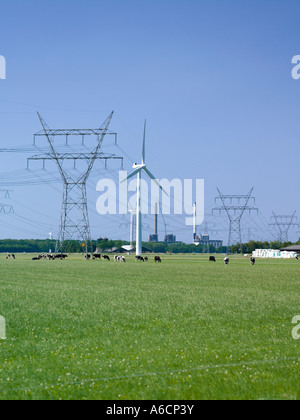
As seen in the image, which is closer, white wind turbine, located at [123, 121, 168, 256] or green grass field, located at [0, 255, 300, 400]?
green grass field, located at [0, 255, 300, 400]

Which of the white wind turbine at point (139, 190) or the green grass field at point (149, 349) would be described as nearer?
the green grass field at point (149, 349)

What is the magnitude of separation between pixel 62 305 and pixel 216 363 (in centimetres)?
1204

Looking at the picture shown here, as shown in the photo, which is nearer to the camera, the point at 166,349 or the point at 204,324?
the point at 166,349

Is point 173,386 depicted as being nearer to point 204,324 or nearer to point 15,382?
point 15,382

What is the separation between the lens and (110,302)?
964 inches

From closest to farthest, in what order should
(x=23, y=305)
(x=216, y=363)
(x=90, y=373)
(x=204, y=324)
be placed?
(x=90, y=373)
(x=216, y=363)
(x=204, y=324)
(x=23, y=305)

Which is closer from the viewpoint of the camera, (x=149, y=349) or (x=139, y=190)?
(x=149, y=349)

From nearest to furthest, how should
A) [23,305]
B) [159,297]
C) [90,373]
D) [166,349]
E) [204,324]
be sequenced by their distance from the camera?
[90,373], [166,349], [204,324], [23,305], [159,297]
